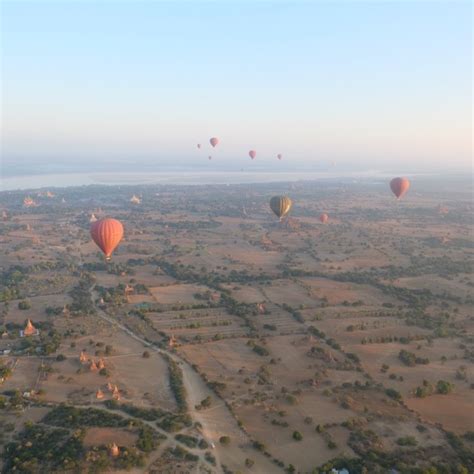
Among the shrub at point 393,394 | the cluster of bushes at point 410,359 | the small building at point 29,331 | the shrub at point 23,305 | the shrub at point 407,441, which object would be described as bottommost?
the shrub at point 407,441

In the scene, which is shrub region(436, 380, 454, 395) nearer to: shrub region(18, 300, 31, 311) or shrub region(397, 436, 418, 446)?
shrub region(397, 436, 418, 446)

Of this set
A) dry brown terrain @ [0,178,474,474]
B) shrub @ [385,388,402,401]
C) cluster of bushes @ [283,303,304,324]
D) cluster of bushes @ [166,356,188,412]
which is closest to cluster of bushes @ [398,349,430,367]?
dry brown terrain @ [0,178,474,474]

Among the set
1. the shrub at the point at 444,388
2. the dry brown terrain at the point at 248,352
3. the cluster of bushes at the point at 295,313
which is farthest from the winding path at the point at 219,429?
the shrub at the point at 444,388

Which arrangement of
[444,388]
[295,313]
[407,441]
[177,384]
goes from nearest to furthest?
[407,441], [444,388], [177,384], [295,313]

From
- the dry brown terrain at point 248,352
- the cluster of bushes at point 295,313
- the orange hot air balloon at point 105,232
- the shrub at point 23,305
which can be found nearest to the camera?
the dry brown terrain at point 248,352

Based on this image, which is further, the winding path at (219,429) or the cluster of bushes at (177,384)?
the cluster of bushes at (177,384)

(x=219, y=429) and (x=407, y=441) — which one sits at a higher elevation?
(x=219, y=429)

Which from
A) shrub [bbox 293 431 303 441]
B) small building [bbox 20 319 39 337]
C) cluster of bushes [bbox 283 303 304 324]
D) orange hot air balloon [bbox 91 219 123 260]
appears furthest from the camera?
orange hot air balloon [bbox 91 219 123 260]

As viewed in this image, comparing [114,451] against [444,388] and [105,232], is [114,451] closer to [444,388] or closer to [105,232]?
[444,388]

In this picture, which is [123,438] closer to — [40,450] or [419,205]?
[40,450]

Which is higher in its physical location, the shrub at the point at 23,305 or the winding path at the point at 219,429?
the shrub at the point at 23,305

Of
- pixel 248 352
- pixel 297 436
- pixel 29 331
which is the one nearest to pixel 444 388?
pixel 297 436

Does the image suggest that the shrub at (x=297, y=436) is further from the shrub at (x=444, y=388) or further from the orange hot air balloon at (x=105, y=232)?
the orange hot air balloon at (x=105, y=232)
